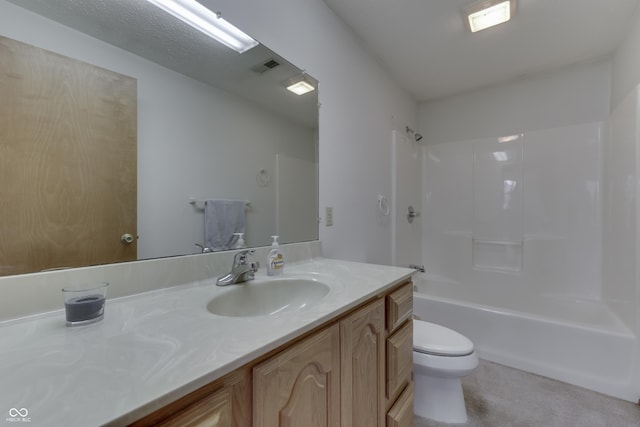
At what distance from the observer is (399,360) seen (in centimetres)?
106

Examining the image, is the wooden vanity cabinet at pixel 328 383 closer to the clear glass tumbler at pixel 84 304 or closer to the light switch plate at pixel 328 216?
the clear glass tumbler at pixel 84 304

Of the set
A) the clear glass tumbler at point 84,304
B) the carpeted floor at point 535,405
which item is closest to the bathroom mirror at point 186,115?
the clear glass tumbler at point 84,304

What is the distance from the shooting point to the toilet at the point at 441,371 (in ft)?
4.31

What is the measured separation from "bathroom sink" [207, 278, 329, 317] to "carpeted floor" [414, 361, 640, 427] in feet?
3.38

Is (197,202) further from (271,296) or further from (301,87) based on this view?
(301,87)

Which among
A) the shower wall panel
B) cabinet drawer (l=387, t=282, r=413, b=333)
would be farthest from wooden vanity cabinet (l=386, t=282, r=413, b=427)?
the shower wall panel

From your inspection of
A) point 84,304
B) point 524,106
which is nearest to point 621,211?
point 524,106

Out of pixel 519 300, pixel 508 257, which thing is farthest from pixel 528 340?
pixel 508 257

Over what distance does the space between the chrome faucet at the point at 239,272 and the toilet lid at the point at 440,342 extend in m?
0.98

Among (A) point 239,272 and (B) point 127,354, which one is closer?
(B) point 127,354

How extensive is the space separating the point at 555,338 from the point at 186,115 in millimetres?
2527

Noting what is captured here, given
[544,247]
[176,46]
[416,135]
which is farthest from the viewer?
[416,135]

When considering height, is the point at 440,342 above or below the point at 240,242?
below

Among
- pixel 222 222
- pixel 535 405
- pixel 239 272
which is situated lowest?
pixel 535 405
